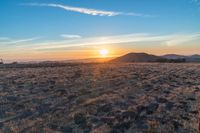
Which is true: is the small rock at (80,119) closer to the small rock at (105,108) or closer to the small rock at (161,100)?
the small rock at (105,108)

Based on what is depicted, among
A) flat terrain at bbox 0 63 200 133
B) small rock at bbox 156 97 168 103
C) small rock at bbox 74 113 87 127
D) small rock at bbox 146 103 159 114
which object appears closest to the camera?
flat terrain at bbox 0 63 200 133

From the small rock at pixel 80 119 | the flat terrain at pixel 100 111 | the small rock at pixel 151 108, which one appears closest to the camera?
the flat terrain at pixel 100 111

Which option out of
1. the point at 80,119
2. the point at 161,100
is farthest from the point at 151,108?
the point at 80,119

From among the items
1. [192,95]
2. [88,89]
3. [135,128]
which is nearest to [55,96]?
[88,89]

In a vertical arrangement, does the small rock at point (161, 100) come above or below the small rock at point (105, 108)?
below

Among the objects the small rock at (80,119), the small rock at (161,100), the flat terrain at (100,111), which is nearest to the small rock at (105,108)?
the flat terrain at (100,111)

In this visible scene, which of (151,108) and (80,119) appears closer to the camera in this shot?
(80,119)

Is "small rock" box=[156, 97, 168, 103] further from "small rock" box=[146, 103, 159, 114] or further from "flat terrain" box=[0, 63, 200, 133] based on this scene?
"small rock" box=[146, 103, 159, 114]

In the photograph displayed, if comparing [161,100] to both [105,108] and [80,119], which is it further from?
[80,119]

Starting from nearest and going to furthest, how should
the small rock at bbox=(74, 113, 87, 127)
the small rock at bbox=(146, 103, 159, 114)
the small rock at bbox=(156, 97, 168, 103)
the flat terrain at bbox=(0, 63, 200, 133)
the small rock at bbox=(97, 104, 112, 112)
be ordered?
A: the flat terrain at bbox=(0, 63, 200, 133), the small rock at bbox=(74, 113, 87, 127), the small rock at bbox=(146, 103, 159, 114), the small rock at bbox=(97, 104, 112, 112), the small rock at bbox=(156, 97, 168, 103)

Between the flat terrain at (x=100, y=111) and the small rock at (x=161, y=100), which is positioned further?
the small rock at (x=161, y=100)

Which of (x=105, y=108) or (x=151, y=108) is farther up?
(x=105, y=108)

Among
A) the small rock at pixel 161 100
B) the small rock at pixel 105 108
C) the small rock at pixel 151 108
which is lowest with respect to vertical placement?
the small rock at pixel 151 108

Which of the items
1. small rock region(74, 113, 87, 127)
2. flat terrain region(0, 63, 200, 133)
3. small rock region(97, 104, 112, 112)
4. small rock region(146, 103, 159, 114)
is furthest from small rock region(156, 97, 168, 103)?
small rock region(74, 113, 87, 127)
